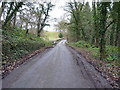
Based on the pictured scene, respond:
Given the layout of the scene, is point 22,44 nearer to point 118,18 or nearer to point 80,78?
point 80,78

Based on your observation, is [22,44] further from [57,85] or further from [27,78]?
[57,85]

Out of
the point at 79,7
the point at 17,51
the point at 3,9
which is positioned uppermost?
the point at 79,7

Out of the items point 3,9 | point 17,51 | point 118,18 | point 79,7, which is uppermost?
point 79,7

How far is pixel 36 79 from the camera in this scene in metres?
5.26

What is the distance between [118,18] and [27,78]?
32.6 feet

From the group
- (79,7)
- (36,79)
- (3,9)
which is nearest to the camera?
(36,79)

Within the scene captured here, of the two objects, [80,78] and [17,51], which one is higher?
[17,51]

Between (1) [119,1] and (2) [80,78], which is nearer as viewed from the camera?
(2) [80,78]

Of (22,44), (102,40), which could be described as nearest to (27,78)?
(22,44)

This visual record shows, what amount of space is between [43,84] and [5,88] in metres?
1.36

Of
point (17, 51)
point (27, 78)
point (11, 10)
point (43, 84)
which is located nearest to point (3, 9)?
point (11, 10)

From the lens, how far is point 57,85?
4637mm

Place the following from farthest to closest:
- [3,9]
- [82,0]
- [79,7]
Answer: [79,7], [82,0], [3,9]

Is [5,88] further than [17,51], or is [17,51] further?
[17,51]
